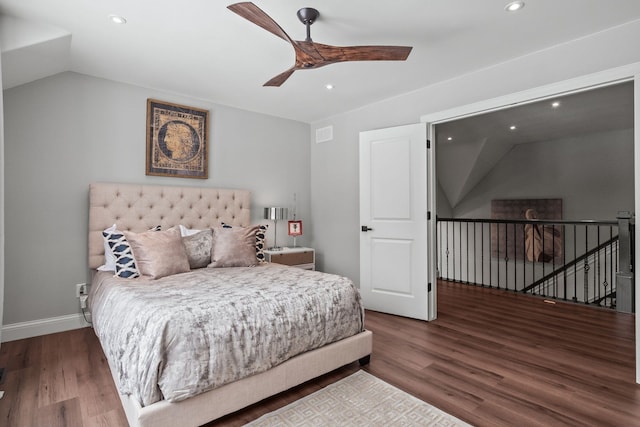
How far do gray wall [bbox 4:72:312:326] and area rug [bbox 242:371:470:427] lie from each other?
2.49 m

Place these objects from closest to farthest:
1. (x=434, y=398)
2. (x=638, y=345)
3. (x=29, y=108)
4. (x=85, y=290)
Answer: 1. (x=434, y=398)
2. (x=638, y=345)
3. (x=29, y=108)
4. (x=85, y=290)

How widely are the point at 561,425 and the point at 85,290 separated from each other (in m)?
3.80

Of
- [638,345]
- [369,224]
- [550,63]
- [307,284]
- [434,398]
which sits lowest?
[434,398]

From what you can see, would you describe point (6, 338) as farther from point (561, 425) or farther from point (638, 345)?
point (638, 345)

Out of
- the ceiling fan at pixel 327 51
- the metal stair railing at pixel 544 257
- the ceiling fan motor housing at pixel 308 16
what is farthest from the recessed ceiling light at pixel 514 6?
the metal stair railing at pixel 544 257

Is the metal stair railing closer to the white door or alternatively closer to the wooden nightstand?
the white door

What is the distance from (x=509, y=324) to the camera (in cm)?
336

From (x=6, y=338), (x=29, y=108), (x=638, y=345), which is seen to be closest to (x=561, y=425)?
(x=638, y=345)

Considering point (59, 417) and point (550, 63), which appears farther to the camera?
point (550, 63)

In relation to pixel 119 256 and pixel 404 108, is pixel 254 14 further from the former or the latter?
pixel 404 108

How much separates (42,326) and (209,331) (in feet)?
7.67

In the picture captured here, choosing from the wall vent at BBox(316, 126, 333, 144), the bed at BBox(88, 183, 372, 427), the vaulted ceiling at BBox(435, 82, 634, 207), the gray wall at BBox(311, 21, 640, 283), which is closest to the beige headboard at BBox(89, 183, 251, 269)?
the bed at BBox(88, 183, 372, 427)

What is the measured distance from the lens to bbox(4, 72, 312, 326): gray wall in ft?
9.43

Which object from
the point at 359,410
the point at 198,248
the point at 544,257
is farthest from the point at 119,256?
the point at 544,257
